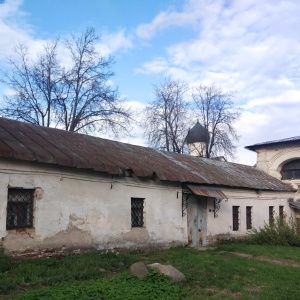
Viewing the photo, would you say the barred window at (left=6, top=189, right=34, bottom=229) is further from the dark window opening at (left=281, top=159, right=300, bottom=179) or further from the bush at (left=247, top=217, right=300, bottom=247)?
the dark window opening at (left=281, top=159, right=300, bottom=179)

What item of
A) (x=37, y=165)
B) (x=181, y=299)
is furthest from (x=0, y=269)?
(x=181, y=299)

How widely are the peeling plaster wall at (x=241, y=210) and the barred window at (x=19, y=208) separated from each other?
861 centimetres

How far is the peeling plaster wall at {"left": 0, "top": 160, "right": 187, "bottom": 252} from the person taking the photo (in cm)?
942

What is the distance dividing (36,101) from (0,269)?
20.4 m

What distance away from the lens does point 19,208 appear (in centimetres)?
954

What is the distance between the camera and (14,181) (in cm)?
934

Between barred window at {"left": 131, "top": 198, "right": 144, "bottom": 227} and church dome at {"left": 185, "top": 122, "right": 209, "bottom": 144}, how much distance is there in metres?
22.3

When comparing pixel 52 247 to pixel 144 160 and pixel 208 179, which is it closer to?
pixel 144 160

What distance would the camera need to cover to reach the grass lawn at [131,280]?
21.0 ft

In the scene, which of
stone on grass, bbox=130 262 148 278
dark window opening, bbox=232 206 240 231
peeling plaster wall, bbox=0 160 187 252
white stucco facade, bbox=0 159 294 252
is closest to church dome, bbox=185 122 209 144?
dark window opening, bbox=232 206 240 231

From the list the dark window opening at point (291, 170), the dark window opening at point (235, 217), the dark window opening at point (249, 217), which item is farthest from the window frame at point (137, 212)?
the dark window opening at point (291, 170)

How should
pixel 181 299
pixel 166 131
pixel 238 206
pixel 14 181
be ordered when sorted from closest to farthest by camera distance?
pixel 181 299 < pixel 14 181 < pixel 238 206 < pixel 166 131

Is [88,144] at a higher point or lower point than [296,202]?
higher

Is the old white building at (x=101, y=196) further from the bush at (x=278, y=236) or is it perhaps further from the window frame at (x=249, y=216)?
the bush at (x=278, y=236)
